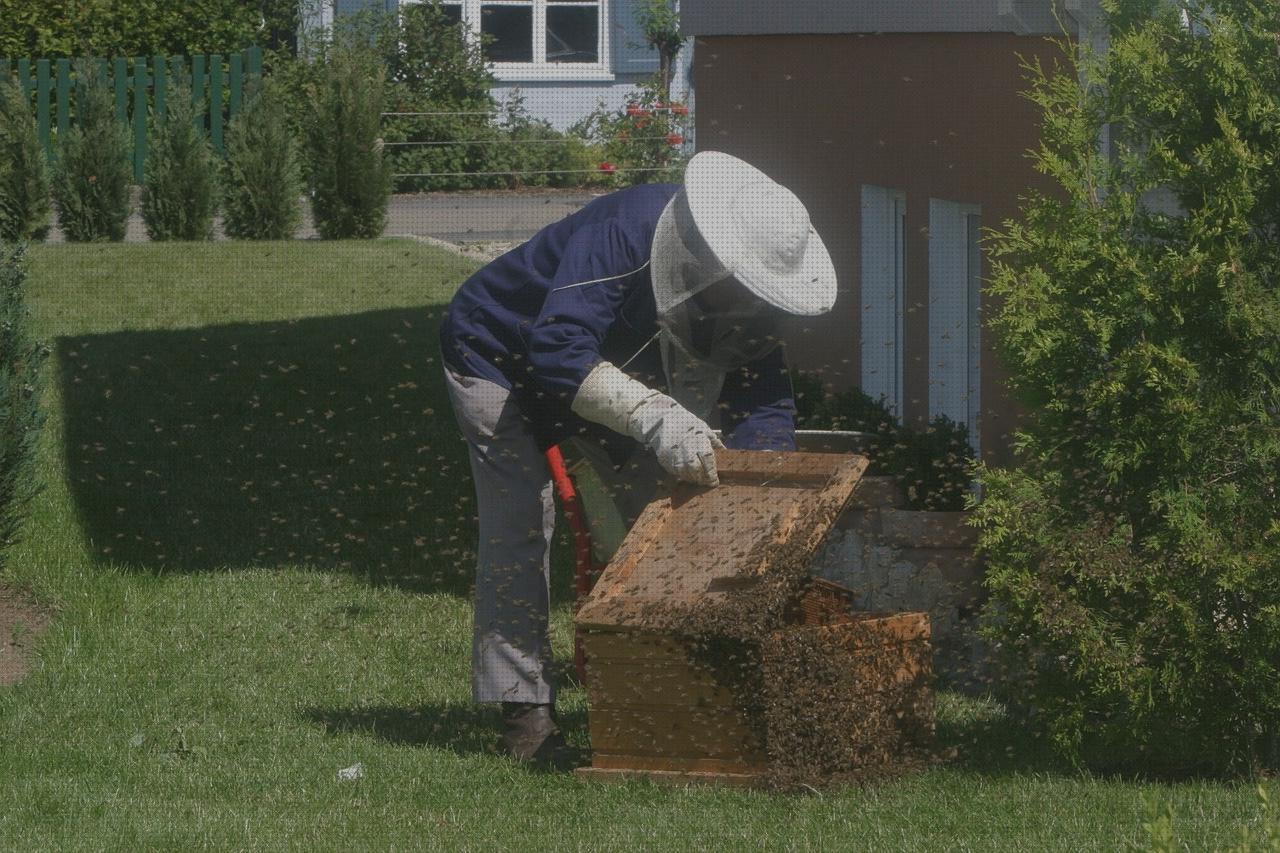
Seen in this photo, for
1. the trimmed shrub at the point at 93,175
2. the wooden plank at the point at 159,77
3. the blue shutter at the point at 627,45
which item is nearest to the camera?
the trimmed shrub at the point at 93,175

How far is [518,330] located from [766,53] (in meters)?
4.86

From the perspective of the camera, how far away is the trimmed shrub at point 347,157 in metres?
15.9

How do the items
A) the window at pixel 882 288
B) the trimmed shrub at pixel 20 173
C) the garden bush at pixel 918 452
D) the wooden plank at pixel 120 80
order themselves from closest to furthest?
the garden bush at pixel 918 452 < the window at pixel 882 288 < the trimmed shrub at pixel 20 173 < the wooden plank at pixel 120 80

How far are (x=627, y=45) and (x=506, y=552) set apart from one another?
744 inches

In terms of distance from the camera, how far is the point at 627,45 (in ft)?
75.3

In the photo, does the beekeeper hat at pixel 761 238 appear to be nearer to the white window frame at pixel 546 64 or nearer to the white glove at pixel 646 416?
the white glove at pixel 646 416

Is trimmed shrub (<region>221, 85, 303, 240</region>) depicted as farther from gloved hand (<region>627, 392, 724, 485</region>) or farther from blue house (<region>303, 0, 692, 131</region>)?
gloved hand (<region>627, 392, 724, 485</region>)

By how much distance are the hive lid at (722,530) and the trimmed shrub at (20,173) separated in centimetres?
1204

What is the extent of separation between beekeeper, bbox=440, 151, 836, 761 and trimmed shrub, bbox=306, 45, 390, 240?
37.3 feet

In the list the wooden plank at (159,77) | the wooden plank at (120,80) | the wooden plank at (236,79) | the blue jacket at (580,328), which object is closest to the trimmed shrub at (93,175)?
the wooden plank at (159,77)

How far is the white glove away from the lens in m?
4.35

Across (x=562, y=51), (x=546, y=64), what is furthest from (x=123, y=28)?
(x=562, y=51)

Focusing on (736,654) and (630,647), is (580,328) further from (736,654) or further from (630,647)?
(736,654)

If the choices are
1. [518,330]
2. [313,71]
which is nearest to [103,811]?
[518,330]
